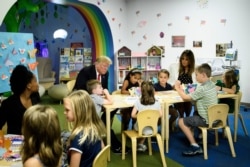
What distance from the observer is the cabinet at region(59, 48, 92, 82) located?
8242 millimetres

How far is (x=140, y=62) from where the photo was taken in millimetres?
6891

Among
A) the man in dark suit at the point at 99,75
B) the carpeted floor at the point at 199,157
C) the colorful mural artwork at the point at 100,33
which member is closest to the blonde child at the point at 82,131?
the carpeted floor at the point at 199,157

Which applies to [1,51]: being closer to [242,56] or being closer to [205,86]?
[205,86]

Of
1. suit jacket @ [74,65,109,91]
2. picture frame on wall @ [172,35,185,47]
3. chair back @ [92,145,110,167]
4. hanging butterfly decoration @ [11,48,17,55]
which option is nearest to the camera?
chair back @ [92,145,110,167]

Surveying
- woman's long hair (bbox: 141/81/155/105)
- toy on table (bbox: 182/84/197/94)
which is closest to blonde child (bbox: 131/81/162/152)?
woman's long hair (bbox: 141/81/155/105)

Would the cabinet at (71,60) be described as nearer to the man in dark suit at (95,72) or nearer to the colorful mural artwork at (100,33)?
the colorful mural artwork at (100,33)

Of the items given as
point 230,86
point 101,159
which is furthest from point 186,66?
point 101,159

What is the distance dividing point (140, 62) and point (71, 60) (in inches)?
95.8

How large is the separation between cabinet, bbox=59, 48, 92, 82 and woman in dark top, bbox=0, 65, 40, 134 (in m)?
5.49

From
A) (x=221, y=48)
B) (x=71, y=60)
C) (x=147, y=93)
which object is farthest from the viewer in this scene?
(x=71, y=60)

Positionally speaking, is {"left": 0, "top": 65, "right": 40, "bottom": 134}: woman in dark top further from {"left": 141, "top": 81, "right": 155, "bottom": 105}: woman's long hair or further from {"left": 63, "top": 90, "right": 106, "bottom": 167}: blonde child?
{"left": 141, "top": 81, "right": 155, "bottom": 105}: woman's long hair

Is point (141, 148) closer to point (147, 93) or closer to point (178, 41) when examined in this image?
point (147, 93)

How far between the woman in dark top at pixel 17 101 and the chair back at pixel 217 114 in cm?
214

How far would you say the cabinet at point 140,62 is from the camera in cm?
677
